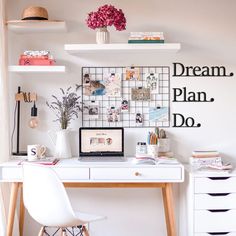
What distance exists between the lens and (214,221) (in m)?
2.93

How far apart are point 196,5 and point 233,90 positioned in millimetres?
770

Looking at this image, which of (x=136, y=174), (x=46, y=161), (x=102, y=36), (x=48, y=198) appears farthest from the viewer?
(x=102, y=36)

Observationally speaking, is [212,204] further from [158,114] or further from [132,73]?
[132,73]

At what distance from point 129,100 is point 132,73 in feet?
0.74

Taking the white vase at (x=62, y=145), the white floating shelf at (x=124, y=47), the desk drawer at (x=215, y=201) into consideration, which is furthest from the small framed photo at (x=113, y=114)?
the desk drawer at (x=215, y=201)

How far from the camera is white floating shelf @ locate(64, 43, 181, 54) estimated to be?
9.95 feet

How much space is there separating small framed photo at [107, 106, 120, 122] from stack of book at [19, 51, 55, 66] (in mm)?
612

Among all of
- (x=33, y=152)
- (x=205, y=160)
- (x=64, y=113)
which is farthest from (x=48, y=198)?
(x=205, y=160)

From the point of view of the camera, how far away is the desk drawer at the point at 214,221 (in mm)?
2922

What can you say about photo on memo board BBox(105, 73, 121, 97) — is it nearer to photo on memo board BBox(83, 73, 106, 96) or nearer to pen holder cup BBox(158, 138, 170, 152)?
photo on memo board BBox(83, 73, 106, 96)

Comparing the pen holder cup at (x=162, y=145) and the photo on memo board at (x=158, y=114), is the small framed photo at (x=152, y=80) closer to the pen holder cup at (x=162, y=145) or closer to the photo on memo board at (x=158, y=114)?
the photo on memo board at (x=158, y=114)

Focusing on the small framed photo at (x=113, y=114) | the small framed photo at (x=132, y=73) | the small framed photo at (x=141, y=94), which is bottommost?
the small framed photo at (x=113, y=114)

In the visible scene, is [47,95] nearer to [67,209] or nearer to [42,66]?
[42,66]

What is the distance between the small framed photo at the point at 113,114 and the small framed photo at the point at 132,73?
0.28m
